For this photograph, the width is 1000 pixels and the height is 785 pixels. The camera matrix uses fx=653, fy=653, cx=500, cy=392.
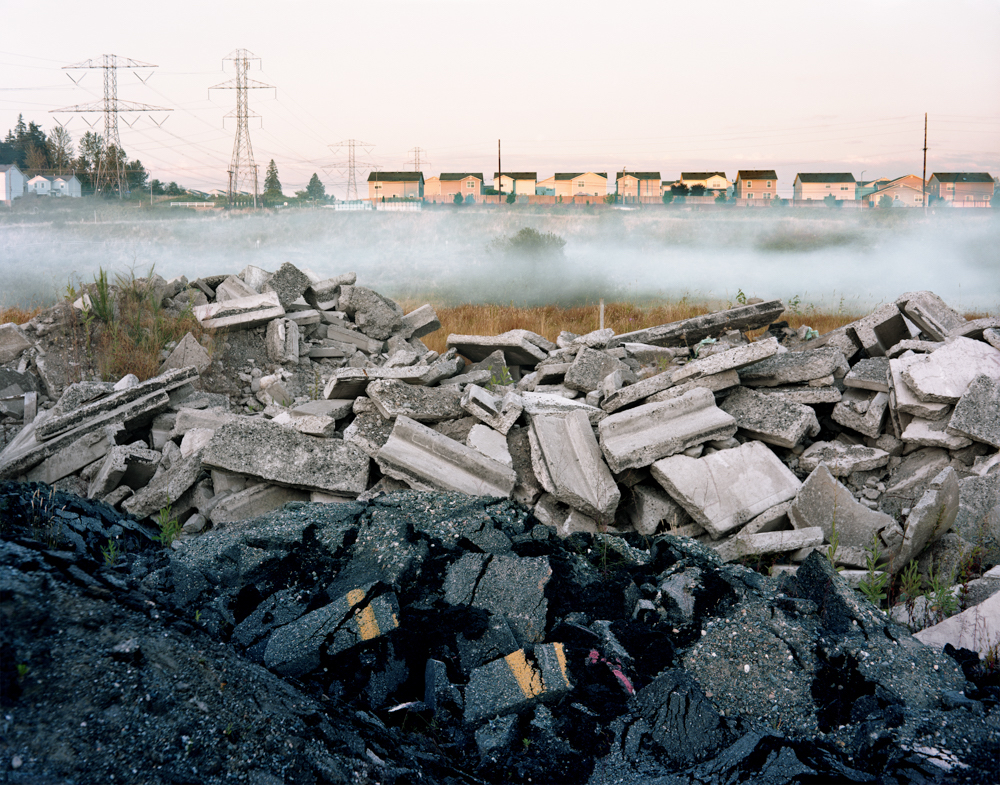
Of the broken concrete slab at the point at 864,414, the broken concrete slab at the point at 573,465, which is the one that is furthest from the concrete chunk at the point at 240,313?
the broken concrete slab at the point at 864,414

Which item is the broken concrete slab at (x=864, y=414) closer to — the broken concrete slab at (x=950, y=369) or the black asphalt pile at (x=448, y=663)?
the broken concrete slab at (x=950, y=369)

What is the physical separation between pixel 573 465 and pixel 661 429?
729 mm

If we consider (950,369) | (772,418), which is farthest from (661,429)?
(950,369)

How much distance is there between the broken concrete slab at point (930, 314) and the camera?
21.4ft

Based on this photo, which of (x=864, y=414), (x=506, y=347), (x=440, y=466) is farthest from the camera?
(x=506, y=347)

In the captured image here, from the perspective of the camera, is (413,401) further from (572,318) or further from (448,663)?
(572,318)

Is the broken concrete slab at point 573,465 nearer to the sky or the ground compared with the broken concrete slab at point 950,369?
nearer to the ground

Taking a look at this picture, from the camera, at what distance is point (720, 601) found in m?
3.18

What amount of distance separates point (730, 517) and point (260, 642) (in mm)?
3126

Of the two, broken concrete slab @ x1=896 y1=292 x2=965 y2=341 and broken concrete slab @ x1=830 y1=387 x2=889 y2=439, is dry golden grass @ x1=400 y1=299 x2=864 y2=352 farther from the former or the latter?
broken concrete slab @ x1=830 y1=387 x2=889 y2=439

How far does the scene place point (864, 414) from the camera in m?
5.42

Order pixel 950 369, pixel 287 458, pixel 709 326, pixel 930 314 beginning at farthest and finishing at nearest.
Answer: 1. pixel 709 326
2. pixel 930 314
3. pixel 950 369
4. pixel 287 458

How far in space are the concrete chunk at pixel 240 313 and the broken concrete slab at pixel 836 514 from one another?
6397 millimetres

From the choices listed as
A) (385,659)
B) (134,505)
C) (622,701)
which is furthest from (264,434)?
(622,701)
